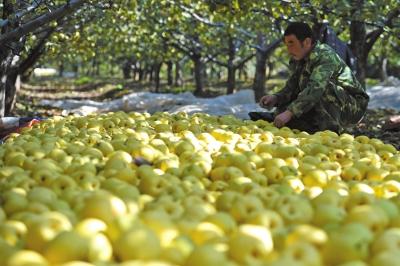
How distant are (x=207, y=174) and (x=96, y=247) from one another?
53.3 inches

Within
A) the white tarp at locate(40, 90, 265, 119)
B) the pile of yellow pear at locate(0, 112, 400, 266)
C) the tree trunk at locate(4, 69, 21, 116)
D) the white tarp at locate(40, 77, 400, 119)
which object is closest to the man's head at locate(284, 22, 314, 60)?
the pile of yellow pear at locate(0, 112, 400, 266)

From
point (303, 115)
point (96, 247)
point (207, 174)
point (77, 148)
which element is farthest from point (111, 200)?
point (303, 115)

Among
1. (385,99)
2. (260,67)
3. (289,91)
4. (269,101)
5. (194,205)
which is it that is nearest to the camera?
(194,205)

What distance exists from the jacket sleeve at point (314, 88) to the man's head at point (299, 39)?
261 mm

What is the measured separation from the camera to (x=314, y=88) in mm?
5477

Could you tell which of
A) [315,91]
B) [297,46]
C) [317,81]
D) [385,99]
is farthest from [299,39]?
[385,99]

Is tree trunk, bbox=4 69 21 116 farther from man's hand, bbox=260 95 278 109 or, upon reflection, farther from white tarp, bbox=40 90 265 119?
man's hand, bbox=260 95 278 109

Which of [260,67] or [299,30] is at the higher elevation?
[299,30]

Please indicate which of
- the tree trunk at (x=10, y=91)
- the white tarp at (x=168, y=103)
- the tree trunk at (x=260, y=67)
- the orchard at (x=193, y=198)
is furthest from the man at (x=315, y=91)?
the tree trunk at (x=260, y=67)

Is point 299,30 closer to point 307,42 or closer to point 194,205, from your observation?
point 307,42

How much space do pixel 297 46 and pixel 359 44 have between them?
5.90m

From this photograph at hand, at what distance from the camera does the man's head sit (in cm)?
550

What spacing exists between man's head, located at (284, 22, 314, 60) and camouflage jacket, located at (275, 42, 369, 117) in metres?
0.09

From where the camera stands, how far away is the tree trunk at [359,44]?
10.9m
